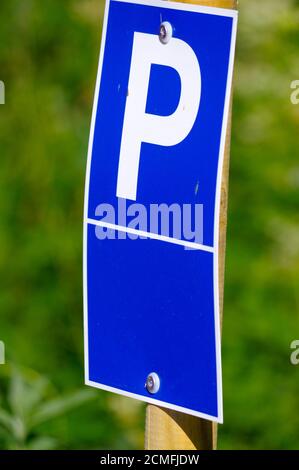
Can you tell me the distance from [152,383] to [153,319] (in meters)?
0.07

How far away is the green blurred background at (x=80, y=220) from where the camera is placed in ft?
7.07

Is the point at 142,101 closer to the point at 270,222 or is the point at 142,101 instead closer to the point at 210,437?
the point at 210,437

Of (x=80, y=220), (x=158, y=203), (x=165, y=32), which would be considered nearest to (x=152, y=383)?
(x=158, y=203)

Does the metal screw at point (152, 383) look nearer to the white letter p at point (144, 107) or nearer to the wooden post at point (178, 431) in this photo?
the wooden post at point (178, 431)

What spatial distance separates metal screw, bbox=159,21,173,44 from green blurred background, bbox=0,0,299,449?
3.92 ft

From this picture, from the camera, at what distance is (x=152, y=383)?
1.03 metres

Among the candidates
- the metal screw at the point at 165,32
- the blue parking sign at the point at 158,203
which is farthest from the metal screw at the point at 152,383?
the metal screw at the point at 165,32

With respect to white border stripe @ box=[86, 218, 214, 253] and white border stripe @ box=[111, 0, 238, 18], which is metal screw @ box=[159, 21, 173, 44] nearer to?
white border stripe @ box=[111, 0, 238, 18]

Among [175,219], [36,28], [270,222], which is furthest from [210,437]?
[36,28]

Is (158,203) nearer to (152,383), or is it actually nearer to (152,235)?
(152,235)

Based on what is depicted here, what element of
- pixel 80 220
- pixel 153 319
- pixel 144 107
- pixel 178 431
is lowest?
pixel 178 431

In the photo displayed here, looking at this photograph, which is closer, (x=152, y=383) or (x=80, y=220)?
(x=152, y=383)

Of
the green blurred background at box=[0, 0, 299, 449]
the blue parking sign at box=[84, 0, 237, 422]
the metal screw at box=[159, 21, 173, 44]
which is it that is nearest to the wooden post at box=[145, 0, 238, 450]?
the blue parking sign at box=[84, 0, 237, 422]

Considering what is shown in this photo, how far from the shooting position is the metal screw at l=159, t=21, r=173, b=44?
100 cm
